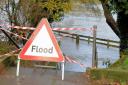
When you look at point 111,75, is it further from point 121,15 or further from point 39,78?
point 121,15

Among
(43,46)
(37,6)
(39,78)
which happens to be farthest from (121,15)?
(39,78)

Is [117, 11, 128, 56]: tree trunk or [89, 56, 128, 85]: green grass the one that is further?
[117, 11, 128, 56]: tree trunk

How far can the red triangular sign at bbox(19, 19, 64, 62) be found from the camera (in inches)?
376

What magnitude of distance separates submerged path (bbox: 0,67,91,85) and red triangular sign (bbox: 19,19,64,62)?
450 mm

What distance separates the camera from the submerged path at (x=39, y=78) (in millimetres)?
9078

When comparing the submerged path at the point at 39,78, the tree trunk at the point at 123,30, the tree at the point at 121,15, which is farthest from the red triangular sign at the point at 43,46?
the tree trunk at the point at 123,30

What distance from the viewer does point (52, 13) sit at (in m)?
21.8

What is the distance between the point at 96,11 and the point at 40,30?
15.8m

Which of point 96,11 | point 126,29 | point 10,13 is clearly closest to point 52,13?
point 10,13

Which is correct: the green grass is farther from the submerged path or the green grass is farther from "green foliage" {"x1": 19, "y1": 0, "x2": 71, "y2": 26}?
"green foliage" {"x1": 19, "y1": 0, "x2": 71, "y2": 26}

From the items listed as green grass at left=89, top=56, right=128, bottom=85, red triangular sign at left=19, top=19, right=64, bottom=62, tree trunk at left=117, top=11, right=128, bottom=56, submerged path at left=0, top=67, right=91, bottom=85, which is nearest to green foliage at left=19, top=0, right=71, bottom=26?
tree trunk at left=117, top=11, right=128, bottom=56

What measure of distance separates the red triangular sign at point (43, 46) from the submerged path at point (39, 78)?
0.45m

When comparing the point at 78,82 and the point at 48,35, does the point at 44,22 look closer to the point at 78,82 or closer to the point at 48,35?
the point at 48,35

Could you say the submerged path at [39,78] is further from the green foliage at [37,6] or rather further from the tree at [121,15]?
the green foliage at [37,6]
